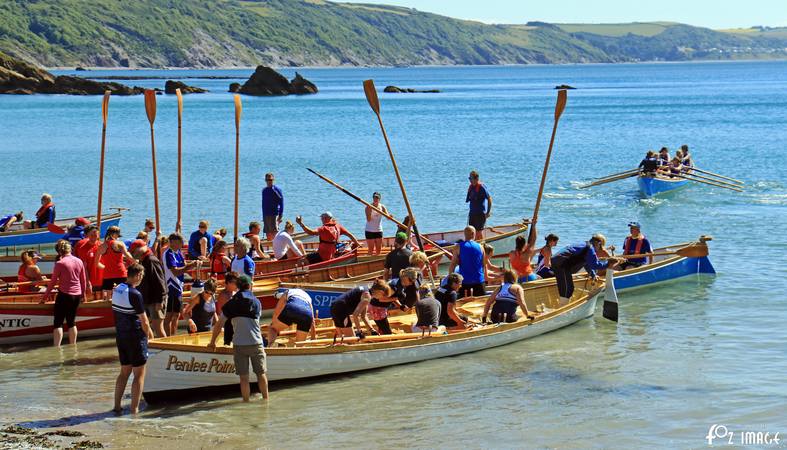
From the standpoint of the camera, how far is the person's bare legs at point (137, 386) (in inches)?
541

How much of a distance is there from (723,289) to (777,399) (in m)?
8.15

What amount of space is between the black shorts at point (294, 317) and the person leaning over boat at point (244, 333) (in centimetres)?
78

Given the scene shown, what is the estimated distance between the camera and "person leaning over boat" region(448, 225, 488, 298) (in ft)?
59.9

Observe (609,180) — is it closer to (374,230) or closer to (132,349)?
(374,230)

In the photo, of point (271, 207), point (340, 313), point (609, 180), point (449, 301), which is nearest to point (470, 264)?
point (449, 301)

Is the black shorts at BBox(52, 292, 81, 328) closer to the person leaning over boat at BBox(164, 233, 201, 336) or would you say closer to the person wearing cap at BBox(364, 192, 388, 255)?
the person leaning over boat at BBox(164, 233, 201, 336)

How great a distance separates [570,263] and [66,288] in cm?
904

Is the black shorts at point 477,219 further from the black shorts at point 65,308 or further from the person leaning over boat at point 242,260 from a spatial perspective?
the black shorts at point 65,308

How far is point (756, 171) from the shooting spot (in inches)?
1938

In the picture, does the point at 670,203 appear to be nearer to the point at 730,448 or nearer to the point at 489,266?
the point at 489,266

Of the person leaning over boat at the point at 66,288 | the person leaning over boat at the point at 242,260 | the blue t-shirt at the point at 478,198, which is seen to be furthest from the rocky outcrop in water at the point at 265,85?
the person leaning over boat at the point at 242,260

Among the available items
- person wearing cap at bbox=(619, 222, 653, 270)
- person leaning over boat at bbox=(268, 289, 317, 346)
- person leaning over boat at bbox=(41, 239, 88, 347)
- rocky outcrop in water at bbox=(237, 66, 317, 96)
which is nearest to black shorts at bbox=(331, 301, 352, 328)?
person leaning over boat at bbox=(268, 289, 317, 346)

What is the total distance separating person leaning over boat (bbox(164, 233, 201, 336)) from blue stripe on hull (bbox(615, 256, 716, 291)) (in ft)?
31.3

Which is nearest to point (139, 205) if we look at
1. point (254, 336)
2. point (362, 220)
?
point (362, 220)
